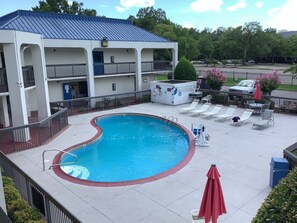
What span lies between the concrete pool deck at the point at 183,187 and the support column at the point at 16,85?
72.5 inches

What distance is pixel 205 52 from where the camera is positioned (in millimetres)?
86188

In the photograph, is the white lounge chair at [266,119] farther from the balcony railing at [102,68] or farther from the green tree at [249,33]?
the green tree at [249,33]

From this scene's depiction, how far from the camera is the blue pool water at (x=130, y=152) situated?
12.1 metres

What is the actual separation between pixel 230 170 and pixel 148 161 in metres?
4.15

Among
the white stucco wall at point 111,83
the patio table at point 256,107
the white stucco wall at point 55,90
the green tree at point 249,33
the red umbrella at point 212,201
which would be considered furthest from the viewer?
the green tree at point 249,33

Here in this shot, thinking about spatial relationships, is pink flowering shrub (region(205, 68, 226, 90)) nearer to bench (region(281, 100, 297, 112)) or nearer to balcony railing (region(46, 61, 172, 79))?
bench (region(281, 100, 297, 112))

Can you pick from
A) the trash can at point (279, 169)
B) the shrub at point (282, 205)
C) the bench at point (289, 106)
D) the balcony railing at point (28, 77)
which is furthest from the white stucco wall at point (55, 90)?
the shrub at point (282, 205)

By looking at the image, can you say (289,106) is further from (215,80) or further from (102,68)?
(102,68)

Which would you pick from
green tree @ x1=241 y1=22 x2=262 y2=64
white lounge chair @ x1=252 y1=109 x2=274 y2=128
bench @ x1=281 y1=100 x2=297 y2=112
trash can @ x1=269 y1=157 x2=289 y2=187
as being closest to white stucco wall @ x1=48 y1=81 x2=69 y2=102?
A: white lounge chair @ x1=252 y1=109 x2=274 y2=128

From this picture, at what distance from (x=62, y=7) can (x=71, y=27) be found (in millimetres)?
33730

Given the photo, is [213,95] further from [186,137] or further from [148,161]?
[148,161]

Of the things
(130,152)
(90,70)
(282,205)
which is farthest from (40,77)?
(282,205)

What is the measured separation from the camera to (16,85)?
1410 cm

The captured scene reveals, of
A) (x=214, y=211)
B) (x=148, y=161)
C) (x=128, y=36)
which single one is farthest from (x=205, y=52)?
(x=214, y=211)
